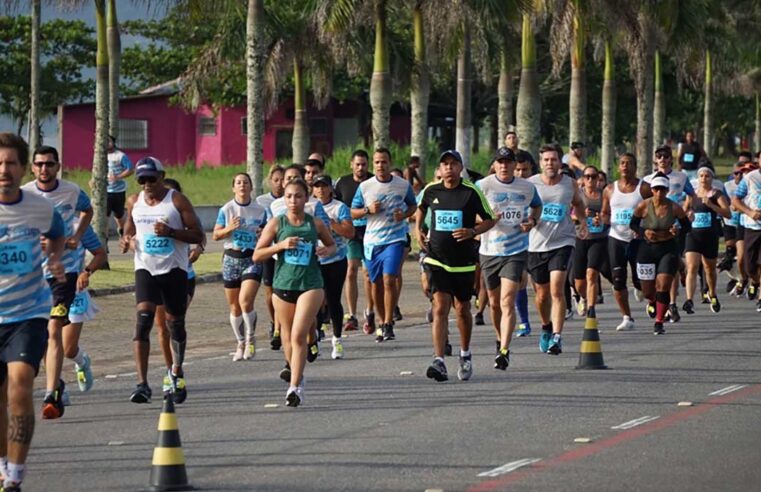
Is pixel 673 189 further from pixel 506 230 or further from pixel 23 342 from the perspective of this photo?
pixel 23 342

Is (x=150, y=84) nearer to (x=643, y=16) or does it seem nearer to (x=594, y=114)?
(x=594, y=114)

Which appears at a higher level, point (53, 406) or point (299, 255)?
point (299, 255)

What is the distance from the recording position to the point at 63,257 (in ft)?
42.4

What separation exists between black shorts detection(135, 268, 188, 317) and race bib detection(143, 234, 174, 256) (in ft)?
0.49

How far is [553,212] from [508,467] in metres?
7.38

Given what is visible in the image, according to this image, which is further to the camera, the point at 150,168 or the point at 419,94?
the point at 419,94

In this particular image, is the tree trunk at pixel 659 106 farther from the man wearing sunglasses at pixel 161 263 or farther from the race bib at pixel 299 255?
the man wearing sunglasses at pixel 161 263

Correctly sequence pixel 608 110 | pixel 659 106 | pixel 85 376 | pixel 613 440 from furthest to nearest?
pixel 659 106
pixel 608 110
pixel 85 376
pixel 613 440

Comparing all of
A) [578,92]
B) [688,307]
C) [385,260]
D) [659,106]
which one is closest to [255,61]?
[688,307]

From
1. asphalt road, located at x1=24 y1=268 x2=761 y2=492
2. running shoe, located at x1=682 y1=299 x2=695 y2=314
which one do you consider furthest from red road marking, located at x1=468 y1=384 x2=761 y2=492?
running shoe, located at x1=682 y1=299 x2=695 y2=314

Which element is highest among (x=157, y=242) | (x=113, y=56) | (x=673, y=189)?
(x=113, y=56)

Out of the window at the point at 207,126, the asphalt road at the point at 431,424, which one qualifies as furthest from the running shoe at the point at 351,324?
the window at the point at 207,126

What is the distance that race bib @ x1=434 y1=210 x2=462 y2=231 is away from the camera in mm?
14883

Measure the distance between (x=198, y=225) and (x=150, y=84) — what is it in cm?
5959
